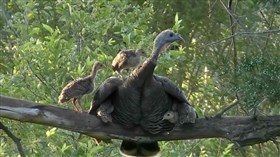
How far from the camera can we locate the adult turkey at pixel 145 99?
635 cm

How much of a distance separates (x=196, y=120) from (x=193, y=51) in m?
7.29

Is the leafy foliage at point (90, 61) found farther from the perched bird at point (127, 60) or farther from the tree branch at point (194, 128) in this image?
the perched bird at point (127, 60)

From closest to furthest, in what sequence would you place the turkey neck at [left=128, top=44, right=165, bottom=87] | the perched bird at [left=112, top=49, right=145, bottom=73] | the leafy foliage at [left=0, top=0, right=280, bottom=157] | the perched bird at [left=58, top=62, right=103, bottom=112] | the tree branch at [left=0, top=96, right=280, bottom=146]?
the tree branch at [left=0, top=96, right=280, bottom=146], the turkey neck at [left=128, top=44, right=165, bottom=87], the leafy foliage at [left=0, top=0, right=280, bottom=157], the perched bird at [left=58, top=62, right=103, bottom=112], the perched bird at [left=112, top=49, right=145, bottom=73]

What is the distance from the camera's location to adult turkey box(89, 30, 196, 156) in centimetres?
635

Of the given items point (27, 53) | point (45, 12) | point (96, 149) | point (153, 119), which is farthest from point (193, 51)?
point (153, 119)

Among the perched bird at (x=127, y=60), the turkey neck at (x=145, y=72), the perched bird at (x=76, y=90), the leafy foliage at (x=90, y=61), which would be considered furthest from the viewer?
the perched bird at (x=127, y=60)

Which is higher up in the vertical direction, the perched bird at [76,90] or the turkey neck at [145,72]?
the turkey neck at [145,72]

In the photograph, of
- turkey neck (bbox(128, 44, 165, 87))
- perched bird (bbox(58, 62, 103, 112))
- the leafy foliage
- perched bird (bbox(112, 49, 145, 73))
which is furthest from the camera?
perched bird (bbox(112, 49, 145, 73))

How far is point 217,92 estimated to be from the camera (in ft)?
35.2

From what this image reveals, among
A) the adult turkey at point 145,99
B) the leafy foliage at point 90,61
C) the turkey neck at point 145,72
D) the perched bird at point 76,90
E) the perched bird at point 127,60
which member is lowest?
the leafy foliage at point 90,61

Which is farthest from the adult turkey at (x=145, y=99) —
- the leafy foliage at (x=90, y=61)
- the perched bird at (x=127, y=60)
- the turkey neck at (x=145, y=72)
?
the perched bird at (x=127, y=60)

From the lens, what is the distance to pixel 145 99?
6473 mm

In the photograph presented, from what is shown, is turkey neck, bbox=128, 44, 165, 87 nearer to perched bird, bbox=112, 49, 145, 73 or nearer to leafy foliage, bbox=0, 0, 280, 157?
leafy foliage, bbox=0, 0, 280, 157

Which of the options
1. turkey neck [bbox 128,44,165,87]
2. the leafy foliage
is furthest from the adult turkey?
the leafy foliage
